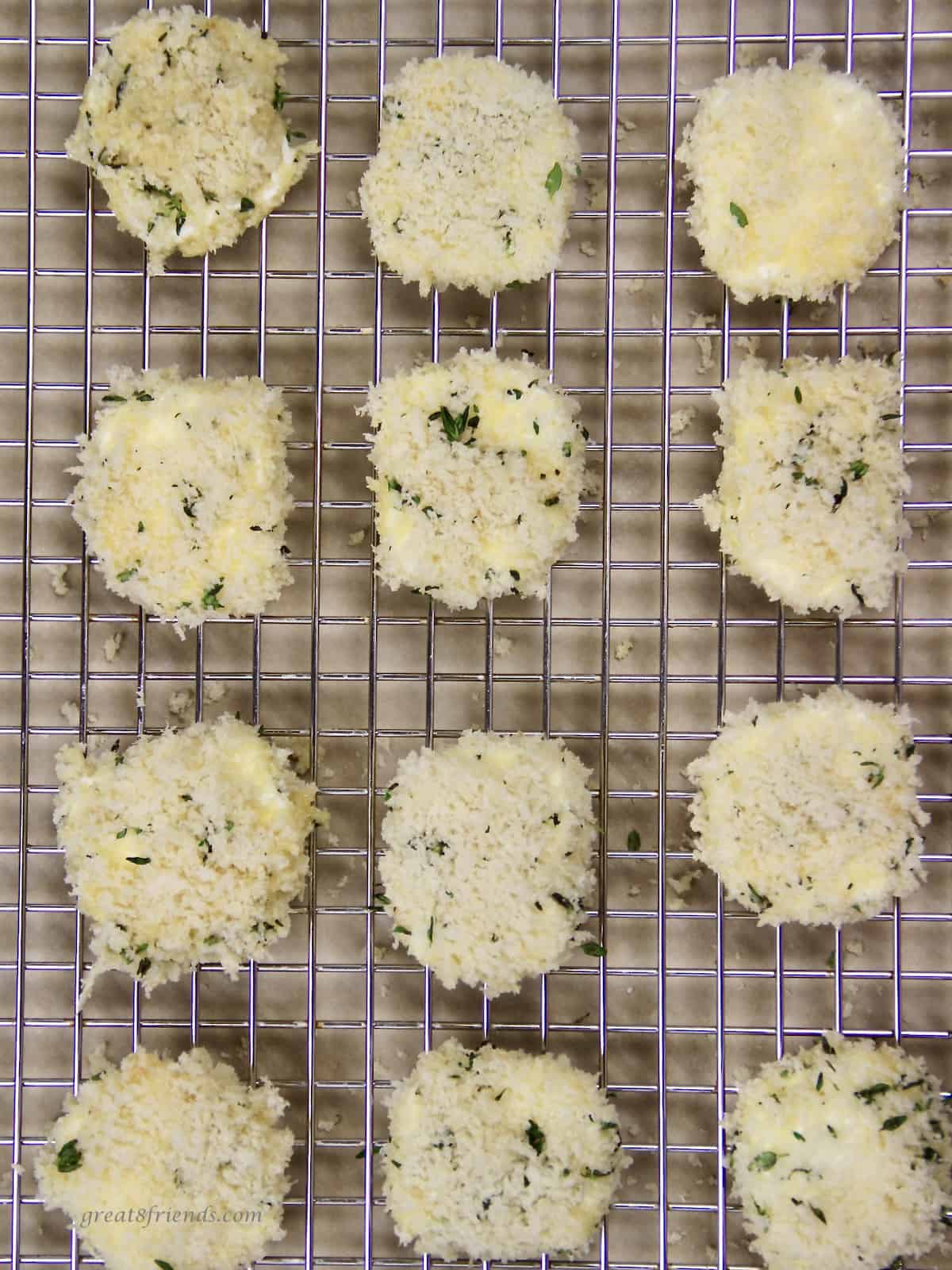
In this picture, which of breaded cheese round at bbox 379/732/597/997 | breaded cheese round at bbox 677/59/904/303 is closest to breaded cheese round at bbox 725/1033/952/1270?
breaded cheese round at bbox 379/732/597/997

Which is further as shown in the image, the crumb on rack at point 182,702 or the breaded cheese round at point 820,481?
the crumb on rack at point 182,702

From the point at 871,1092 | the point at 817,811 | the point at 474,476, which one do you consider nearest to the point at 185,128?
the point at 474,476

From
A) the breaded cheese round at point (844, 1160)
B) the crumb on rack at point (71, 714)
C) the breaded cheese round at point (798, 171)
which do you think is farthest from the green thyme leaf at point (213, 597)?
the breaded cheese round at point (844, 1160)

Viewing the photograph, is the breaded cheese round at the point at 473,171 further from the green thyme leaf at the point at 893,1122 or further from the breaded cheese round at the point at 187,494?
the green thyme leaf at the point at 893,1122

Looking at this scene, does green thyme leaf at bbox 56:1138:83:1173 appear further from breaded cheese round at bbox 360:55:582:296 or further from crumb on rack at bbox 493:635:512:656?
breaded cheese round at bbox 360:55:582:296

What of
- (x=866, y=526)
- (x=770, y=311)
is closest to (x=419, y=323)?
(x=770, y=311)

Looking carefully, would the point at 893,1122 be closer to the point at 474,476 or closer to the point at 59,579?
the point at 474,476
